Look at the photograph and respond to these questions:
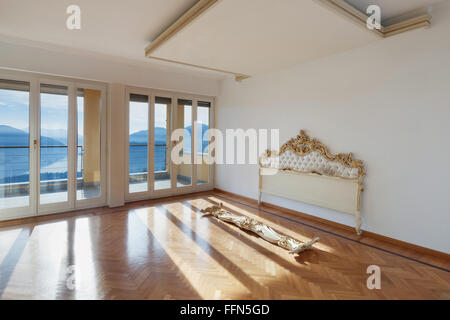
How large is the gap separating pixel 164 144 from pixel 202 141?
1.03m

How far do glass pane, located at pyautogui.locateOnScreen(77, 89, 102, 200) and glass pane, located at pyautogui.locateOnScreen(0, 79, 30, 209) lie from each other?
2.54 ft

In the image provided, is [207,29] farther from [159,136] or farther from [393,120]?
[159,136]

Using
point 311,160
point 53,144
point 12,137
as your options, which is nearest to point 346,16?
point 311,160

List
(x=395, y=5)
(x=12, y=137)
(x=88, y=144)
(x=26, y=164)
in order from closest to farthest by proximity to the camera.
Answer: (x=395, y=5) → (x=12, y=137) → (x=26, y=164) → (x=88, y=144)

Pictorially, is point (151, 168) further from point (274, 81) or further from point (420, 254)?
point (420, 254)

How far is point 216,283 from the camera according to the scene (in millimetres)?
2480

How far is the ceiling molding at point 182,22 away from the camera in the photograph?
8.73 feet

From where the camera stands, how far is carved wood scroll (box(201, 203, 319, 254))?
3219 millimetres

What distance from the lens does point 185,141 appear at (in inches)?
246

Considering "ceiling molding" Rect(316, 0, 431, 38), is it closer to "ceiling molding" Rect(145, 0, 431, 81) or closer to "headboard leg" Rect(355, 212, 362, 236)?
"ceiling molding" Rect(145, 0, 431, 81)

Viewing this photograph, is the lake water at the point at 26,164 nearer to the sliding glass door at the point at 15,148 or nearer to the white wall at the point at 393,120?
the sliding glass door at the point at 15,148

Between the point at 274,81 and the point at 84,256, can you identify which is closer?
the point at 84,256
